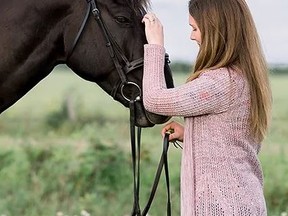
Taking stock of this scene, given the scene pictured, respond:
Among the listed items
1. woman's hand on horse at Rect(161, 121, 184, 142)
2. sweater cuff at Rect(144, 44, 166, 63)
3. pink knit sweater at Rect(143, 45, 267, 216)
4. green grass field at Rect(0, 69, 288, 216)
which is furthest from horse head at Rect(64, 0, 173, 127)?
green grass field at Rect(0, 69, 288, 216)

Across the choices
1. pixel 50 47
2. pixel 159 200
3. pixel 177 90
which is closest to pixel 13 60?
pixel 50 47

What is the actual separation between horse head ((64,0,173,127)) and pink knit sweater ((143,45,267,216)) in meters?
0.39

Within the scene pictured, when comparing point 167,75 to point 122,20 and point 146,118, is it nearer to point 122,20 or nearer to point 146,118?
point 146,118

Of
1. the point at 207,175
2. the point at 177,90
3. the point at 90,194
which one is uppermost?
the point at 177,90

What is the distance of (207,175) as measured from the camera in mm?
2777

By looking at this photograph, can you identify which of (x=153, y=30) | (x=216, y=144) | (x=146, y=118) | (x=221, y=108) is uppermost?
(x=153, y=30)

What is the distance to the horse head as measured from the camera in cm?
323

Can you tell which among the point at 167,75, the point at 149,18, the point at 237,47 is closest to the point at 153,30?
the point at 149,18

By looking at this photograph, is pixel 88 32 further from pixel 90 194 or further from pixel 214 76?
pixel 90 194

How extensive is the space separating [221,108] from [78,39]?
0.77 meters

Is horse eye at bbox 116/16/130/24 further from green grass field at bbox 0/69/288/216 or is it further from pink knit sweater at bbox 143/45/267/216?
green grass field at bbox 0/69/288/216

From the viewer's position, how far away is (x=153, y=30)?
118 inches

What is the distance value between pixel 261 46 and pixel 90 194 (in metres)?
3.71

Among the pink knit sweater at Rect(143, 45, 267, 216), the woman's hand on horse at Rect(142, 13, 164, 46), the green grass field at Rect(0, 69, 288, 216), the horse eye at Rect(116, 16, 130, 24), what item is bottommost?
the green grass field at Rect(0, 69, 288, 216)
